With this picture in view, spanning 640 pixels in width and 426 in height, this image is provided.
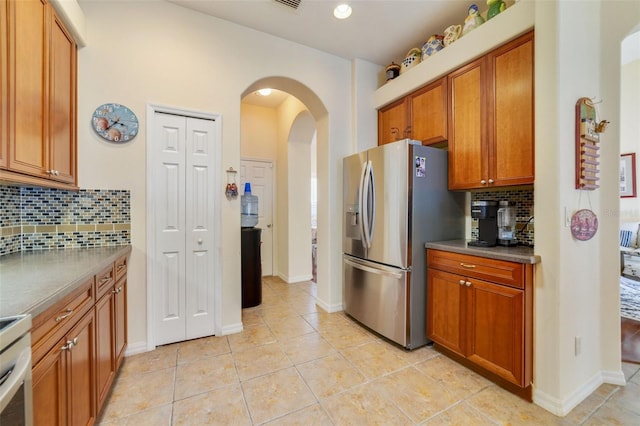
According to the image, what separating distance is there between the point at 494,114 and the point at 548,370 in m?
1.71

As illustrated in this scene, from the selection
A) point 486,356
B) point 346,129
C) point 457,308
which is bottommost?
point 486,356

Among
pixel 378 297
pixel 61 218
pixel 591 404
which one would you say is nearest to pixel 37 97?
pixel 61 218

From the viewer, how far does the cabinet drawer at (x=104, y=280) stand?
147cm

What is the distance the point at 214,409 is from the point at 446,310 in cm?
174

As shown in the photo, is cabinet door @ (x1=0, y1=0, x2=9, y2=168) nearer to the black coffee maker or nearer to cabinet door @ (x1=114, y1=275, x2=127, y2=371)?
cabinet door @ (x1=114, y1=275, x2=127, y2=371)

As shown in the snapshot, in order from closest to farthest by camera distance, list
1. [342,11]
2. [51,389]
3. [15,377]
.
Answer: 1. [15,377]
2. [51,389]
3. [342,11]

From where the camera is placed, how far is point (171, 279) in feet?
7.72

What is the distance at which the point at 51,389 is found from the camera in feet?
3.21

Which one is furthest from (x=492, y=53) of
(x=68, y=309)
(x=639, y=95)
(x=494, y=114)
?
(x=639, y=95)

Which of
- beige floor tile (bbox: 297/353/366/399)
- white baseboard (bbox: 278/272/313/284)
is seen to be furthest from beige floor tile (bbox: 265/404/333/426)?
white baseboard (bbox: 278/272/313/284)

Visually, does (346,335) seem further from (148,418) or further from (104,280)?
(104,280)

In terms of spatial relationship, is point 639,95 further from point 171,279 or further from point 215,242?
point 171,279

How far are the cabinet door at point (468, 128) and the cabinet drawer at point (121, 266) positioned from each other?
8.68 feet

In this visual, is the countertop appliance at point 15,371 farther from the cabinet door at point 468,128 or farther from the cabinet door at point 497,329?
the cabinet door at point 468,128
